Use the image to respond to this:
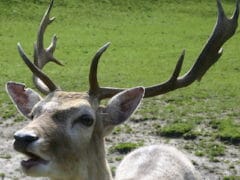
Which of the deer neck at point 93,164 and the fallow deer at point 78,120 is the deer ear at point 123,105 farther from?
the deer neck at point 93,164

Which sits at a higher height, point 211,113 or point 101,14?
point 211,113

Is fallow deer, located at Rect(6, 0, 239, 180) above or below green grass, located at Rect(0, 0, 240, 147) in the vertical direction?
above

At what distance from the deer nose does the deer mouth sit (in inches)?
5.8

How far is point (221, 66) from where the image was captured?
30.4 metres

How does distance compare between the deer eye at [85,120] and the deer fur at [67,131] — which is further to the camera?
the deer eye at [85,120]

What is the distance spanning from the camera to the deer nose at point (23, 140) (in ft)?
23.2

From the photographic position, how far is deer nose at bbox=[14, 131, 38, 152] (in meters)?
7.06

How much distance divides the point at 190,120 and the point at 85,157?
405 inches

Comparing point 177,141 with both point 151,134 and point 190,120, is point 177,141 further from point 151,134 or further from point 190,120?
point 190,120

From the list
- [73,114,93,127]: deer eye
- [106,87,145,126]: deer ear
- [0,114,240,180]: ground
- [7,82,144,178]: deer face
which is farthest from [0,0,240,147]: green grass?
[73,114,93,127]: deer eye

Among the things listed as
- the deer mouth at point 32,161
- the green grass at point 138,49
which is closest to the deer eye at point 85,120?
the deer mouth at point 32,161

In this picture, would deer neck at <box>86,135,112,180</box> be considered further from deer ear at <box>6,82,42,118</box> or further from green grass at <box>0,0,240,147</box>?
green grass at <box>0,0,240,147</box>

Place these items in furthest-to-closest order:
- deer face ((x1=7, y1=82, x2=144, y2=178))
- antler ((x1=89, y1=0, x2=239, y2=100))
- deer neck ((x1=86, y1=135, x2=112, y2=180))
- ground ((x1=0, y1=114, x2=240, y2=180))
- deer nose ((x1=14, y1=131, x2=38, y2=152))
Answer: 1. ground ((x1=0, y1=114, x2=240, y2=180))
2. antler ((x1=89, y1=0, x2=239, y2=100))
3. deer neck ((x1=86, y1=135, x2=112, y2=180))
4. deer face ((x1=7, y1=82, x2=144, y2=178))
5. deer nose ((x1=14, y1=131, x2=38, y2=152))

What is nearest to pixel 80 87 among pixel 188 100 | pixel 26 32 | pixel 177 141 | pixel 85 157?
pixel 188 100
